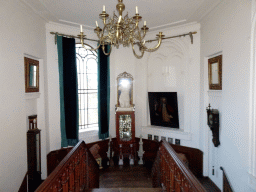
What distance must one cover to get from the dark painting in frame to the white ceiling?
2178 millimetres

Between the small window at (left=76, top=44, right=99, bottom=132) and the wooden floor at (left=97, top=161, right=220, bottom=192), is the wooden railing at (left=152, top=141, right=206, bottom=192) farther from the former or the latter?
the small window at (left=76, top=44, right=99, bottom=132)

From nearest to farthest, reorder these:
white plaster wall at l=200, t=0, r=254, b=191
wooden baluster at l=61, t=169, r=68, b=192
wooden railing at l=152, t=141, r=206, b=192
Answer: wooden railing at l=152, t=141, r=206, b=192
wooden baluster at l=61, t=169, r=68, b=192
white plaster wall at l=200, t=0, r=254, b=191

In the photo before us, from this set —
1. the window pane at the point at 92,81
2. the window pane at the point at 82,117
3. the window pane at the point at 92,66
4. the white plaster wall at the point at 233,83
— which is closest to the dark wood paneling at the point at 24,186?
the window pane at the point at 82,117

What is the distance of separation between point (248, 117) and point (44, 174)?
486 centimetres

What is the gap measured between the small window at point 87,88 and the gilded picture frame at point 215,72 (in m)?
3.51

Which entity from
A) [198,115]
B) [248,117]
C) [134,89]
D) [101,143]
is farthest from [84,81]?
[248,117]

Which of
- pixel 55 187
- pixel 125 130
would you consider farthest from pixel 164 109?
pixel 55 187

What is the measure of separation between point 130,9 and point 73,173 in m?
3.71

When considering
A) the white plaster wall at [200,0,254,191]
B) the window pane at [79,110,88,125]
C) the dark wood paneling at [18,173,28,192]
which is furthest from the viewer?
the window pane at [79,110,88,125]

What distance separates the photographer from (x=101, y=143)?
20.1ft

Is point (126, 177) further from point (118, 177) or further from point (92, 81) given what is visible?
point (92, 81)

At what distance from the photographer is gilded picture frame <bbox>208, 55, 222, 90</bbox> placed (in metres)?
4.13

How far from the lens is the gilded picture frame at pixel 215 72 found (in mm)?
4129

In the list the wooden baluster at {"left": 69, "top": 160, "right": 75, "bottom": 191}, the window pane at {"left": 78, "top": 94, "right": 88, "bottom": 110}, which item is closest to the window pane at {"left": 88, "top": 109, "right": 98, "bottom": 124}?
→ the window pane at {"left": 78, "top": 94, "right": 88, "bottom": 110}
